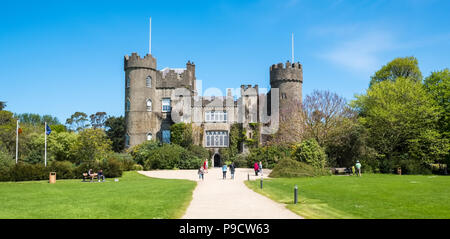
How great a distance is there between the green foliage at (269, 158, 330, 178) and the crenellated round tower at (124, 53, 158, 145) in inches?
958

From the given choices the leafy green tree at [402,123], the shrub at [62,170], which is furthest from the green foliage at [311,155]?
the shrub at [62,170]

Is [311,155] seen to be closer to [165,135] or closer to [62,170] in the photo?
[62,170]

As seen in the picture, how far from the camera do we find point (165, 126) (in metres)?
49.2

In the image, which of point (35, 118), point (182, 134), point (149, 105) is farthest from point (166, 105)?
point (35, 118)

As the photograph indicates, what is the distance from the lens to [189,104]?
47.9 metres

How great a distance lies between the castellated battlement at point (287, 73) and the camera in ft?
160

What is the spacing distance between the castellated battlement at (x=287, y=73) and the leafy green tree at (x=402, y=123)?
40.5 feet

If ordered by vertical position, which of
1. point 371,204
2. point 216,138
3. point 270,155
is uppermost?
point 216,138

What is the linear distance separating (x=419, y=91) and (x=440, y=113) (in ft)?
9.89

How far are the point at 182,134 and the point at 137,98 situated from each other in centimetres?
854

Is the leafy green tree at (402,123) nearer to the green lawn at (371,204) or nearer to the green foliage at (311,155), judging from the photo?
the green foliage at (311,155)

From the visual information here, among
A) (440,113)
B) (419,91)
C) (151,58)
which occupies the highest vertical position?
(151,58)
